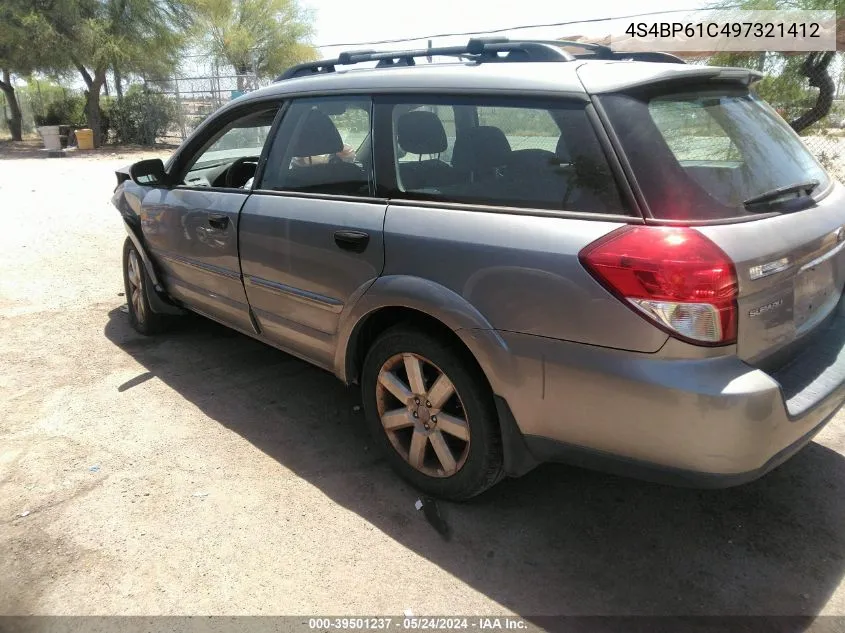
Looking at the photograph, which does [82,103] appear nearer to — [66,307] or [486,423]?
[66,307]

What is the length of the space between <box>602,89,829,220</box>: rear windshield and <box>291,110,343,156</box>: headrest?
1.52 meters

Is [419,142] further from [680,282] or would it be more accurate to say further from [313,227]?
[680,282]

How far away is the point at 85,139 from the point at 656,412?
2558 cm

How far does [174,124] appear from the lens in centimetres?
2512

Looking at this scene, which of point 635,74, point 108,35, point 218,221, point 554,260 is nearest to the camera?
point 554,260

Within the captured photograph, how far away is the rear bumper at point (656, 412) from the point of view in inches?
81.2

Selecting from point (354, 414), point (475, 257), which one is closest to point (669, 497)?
point (475, 257)

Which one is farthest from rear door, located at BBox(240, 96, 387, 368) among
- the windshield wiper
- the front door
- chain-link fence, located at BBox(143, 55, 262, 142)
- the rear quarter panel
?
chain-link fence, located at BBox(143, 55, 262, 142)

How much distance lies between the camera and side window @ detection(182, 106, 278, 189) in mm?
3771

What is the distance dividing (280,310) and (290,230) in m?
0.47

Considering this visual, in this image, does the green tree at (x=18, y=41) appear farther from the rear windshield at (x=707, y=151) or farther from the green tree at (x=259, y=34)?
the rear windshield at (x=707, y=151)

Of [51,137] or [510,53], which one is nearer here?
[510,53]

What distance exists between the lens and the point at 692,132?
2539 millimetres

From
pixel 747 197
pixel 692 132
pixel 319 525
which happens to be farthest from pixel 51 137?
pixel 747 197
